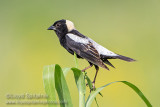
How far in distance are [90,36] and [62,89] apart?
4.04 m

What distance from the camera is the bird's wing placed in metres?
2.76

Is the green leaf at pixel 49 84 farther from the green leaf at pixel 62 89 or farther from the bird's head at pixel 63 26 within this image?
the bird's head at pixel 63 26

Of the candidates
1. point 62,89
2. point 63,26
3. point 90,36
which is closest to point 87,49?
point 63,26

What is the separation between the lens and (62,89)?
5.82 ft

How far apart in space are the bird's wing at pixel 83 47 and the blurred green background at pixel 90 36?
156cm

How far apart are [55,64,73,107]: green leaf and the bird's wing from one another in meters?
0.91

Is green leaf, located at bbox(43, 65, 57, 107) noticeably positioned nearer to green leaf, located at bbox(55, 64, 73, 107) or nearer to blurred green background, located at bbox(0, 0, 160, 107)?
green leaf, located at bbox(55, 64, 73, 107)

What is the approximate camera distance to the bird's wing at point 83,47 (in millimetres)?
2758

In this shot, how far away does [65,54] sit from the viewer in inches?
213

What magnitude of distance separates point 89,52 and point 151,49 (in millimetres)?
2852

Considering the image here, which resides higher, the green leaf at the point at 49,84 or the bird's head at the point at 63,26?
the bird's head at the point at 63,26

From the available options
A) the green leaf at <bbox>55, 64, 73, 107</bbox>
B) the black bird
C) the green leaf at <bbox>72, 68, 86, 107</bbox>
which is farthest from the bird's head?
the green leaf at <bbox>55, 64, 73, 107</bbox>

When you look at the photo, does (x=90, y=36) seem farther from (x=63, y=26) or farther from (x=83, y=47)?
(x=83, y=47)

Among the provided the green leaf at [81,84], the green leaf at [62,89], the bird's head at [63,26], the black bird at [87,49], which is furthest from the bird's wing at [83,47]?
the green leaf at [62,89]
